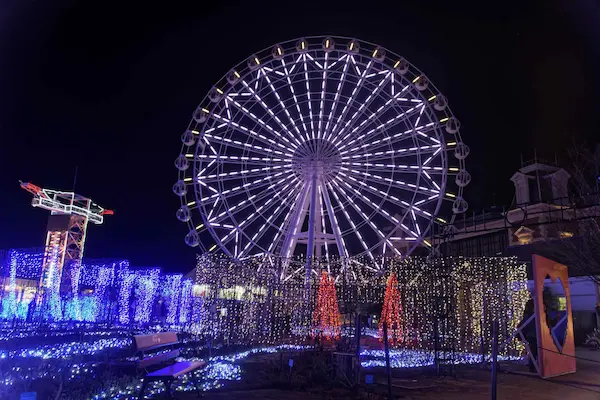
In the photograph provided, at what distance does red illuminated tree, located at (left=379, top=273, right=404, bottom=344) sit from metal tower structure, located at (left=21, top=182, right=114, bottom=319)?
28141mm

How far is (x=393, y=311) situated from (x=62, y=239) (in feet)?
128

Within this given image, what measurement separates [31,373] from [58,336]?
10113 mm

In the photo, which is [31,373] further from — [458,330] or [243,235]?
[243,235]

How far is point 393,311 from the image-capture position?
2216 cm

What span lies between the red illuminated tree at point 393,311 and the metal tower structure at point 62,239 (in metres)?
28.1

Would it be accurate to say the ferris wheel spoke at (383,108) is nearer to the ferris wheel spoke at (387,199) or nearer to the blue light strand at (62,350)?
the ferris wheel spoke at (387,199)

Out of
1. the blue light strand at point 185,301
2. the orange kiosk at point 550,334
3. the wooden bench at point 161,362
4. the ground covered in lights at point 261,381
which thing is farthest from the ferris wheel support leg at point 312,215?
the wooden bench at point 161,362

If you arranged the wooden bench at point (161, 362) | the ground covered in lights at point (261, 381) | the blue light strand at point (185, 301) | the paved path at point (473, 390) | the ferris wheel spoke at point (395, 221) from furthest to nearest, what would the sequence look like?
the blue light strand at point (185, 301)
the ferris wheel spoke at point (395, 221)
the paved path at point (473, 390)
the ground covered in lights at point (261, 381)
the wooden bench at point (161, 362)

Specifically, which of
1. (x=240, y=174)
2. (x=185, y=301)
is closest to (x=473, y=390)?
(x=240, y=174)

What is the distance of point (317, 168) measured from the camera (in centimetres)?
2786

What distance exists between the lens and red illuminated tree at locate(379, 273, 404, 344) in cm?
2094

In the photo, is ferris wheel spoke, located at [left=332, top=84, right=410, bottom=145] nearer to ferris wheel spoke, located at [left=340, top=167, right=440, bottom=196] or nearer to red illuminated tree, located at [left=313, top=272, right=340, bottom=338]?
ferris wheel spoke, located at [left=340, top=167, right=440, bottom=196]

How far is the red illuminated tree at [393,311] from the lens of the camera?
20.9 metres

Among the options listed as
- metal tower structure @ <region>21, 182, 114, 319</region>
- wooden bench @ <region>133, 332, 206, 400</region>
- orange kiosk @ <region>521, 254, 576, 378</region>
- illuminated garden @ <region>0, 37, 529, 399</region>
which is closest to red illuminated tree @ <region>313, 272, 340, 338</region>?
illuminated garden @ <region>0, 37, 529, 399</region>
